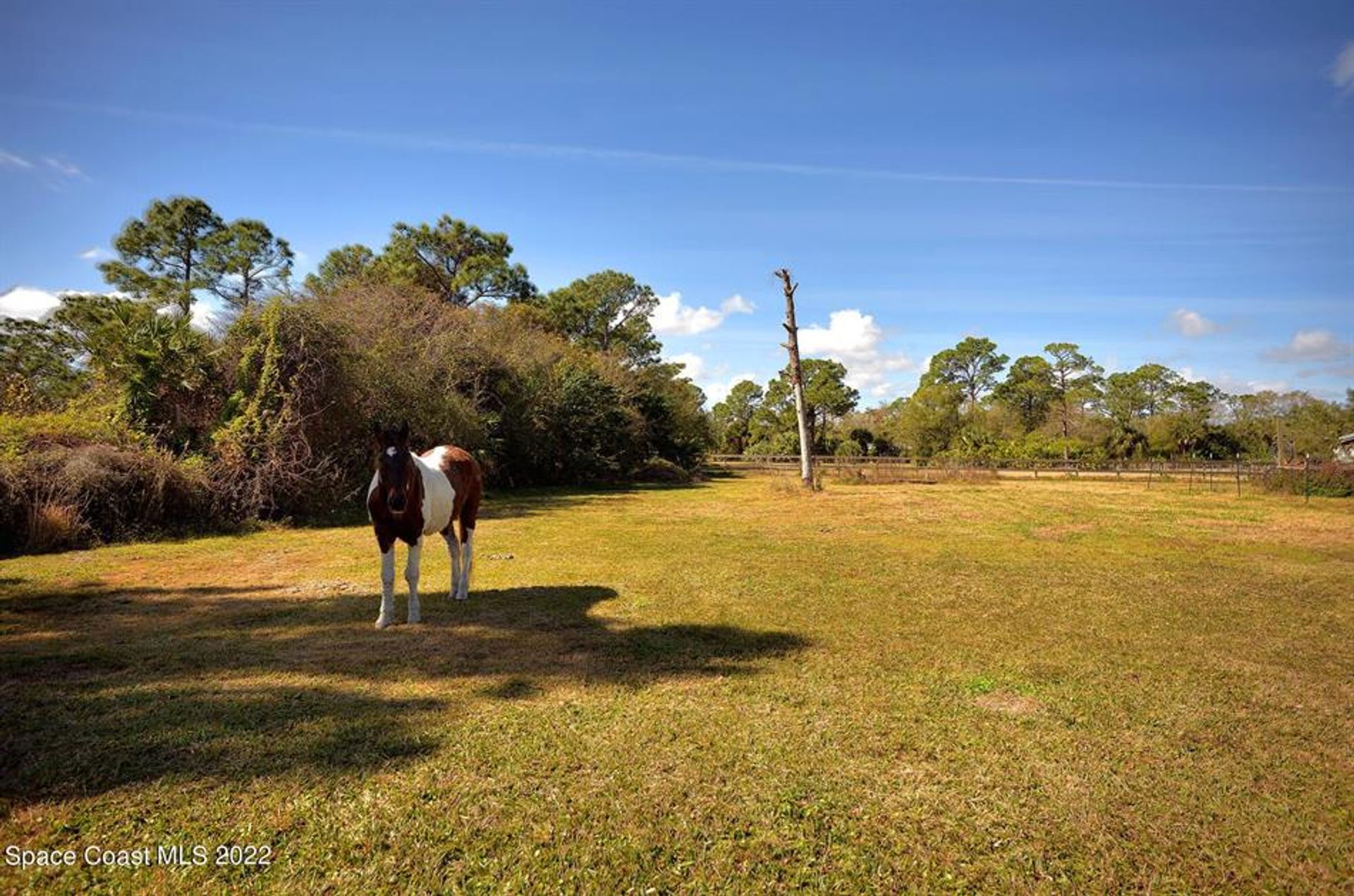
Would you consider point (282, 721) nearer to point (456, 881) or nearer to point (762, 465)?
point (456, 881)

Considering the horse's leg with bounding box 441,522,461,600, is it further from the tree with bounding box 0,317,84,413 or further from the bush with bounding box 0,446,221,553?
the tree with bounding box 0,317,84,413

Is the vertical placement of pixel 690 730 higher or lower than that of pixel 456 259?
lower

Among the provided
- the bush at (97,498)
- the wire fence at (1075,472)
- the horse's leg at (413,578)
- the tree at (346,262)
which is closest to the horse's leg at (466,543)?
the horse's leg at (413,578)

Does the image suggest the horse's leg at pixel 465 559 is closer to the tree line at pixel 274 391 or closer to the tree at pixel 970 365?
the tree line at pixel 274 391

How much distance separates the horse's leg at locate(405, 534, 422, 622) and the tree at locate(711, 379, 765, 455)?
63511 mm

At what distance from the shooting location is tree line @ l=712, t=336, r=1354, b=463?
158 ft

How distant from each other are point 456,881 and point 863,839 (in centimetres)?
190

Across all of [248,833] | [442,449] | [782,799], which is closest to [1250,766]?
[782,799]

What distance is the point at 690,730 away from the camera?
4074 mm

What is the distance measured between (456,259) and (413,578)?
131 ft

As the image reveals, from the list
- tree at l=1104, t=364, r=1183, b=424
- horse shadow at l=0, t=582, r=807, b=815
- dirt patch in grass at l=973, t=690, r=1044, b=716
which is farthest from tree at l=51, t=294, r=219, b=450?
tree at l=1104, t=364, r=1183, b=424

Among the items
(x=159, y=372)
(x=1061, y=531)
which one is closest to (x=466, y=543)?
(x=159, y=372)

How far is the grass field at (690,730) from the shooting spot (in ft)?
9.37

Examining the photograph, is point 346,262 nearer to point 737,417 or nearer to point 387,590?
point 387,590
